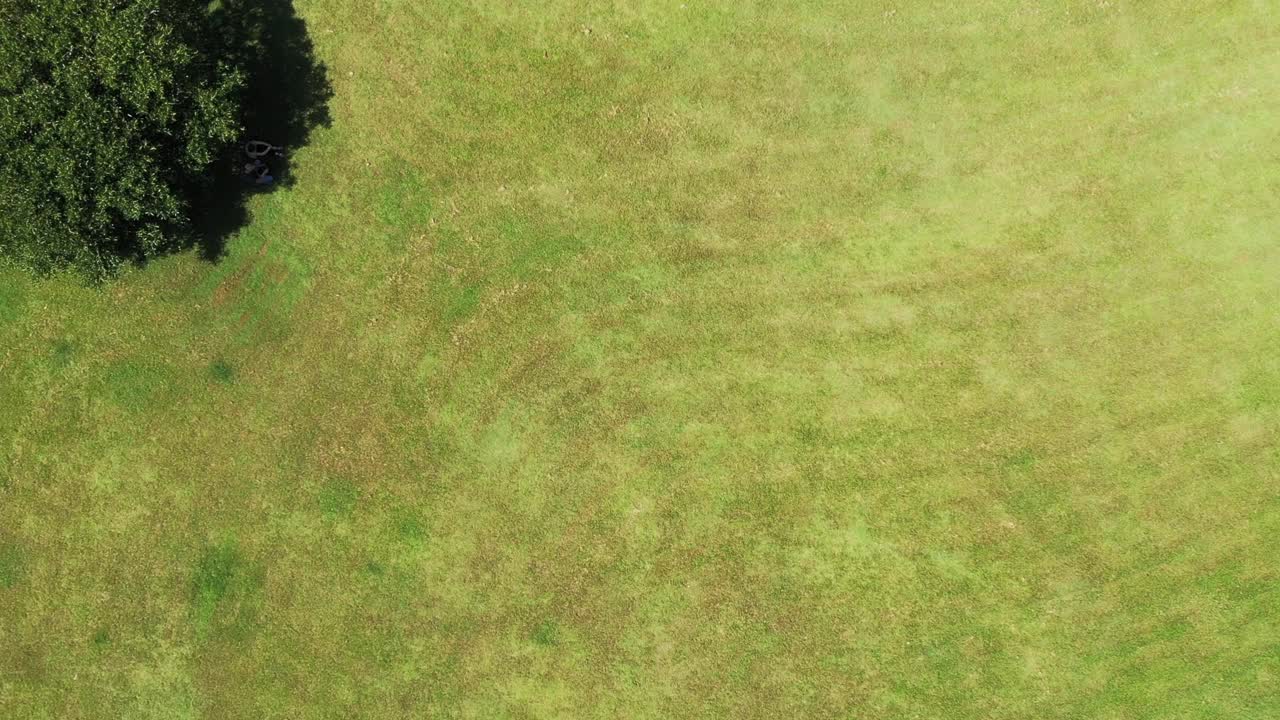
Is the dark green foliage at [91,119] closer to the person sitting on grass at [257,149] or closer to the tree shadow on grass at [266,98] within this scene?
the person sitting on grass at [257,149]

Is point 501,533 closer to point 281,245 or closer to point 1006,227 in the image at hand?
point 281,245

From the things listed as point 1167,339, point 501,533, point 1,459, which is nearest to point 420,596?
point 501,533

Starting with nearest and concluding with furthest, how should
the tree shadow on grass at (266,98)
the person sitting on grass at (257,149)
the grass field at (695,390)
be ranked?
the grass field at (695,390) < the person sitting on grass at (257,149) < the tree shadow on grass at (266,98)

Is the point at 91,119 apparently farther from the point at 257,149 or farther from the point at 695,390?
the point at 695,390

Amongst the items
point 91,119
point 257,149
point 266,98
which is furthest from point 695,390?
point 91,119

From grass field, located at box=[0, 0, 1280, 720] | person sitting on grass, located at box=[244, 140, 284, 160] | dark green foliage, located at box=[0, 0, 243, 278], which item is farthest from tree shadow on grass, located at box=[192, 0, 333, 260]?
dark green foliage, located at box=[0, 0, 243, 278]

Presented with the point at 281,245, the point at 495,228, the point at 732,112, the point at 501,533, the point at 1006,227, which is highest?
the point at 732,112

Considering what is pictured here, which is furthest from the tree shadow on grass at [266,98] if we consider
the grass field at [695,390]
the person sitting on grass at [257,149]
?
the grass field at [695,390]
